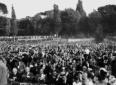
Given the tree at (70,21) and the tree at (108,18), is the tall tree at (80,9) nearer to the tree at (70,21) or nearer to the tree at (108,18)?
the tree at (70,21)

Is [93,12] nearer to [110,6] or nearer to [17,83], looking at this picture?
[110,6]

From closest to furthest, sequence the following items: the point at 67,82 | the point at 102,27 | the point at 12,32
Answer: the point at 67,82, the point at 12,32, the point at 102,27

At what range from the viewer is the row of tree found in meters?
107

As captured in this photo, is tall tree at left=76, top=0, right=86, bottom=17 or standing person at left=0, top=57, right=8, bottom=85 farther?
tall tree at left=76, top=0, right=86, bottom=17

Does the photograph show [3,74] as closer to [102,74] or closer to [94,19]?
[102,74]

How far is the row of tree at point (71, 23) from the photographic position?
107 metres

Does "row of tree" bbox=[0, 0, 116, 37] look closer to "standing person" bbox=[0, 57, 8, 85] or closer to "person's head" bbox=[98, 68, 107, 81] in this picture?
"person's head" bbox=[98, 68, 107, 81]

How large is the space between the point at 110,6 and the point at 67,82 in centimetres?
10826

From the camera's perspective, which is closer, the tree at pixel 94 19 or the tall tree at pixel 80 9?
the tree at pixel 94 19

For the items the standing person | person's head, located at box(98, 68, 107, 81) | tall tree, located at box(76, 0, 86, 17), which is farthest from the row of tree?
the standing person

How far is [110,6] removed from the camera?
11912 cm

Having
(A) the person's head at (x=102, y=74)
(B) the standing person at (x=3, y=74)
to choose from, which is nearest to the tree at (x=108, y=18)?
(A) the person's head at (x=102, y=74)

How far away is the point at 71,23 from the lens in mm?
114688

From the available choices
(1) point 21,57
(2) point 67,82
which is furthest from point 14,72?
(1) point 21,57
